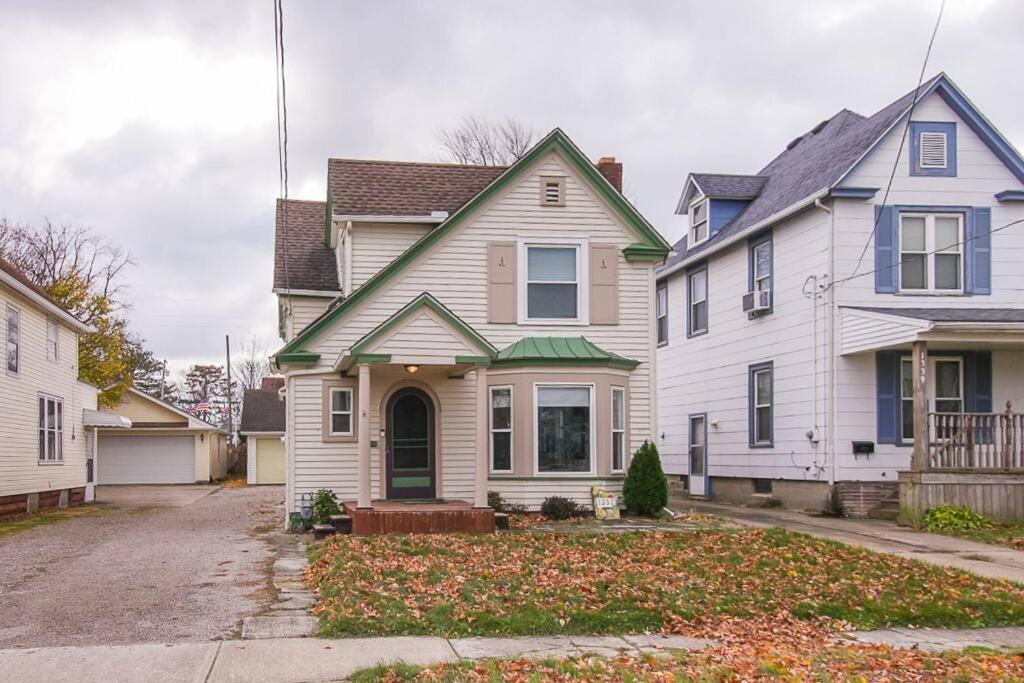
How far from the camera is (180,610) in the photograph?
980 cm

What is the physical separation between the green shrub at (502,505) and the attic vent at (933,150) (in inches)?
392

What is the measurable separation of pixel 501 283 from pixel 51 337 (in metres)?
13.5

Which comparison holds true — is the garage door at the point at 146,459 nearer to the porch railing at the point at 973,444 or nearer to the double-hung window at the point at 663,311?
the double-hung window at the point at 663,311

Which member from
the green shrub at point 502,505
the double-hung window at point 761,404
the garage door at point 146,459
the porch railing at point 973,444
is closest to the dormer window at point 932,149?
the porch railing at point 973,444

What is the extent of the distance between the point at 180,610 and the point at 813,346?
13535 mm

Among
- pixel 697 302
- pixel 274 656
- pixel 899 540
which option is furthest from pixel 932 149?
pixel 274 656

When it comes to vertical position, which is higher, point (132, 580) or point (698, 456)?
point (698, 456)

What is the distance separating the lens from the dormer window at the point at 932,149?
64.3 feet

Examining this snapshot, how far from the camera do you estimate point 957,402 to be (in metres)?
19.3

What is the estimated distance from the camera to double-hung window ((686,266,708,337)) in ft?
82.1

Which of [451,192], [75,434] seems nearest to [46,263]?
[75,434]

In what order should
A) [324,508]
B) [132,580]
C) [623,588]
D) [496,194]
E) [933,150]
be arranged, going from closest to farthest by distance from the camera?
[623,588]
[132,580]
[324,508]
[496,194]
[933,150]

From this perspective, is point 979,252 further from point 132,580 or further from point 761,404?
point 132,580

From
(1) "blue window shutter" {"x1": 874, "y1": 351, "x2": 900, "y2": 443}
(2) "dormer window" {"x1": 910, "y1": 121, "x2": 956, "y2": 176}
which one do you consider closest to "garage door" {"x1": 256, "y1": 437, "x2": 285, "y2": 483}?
(1) "blue window shutter" {"x1": 874, "y1": 351, "x2": 900, "y2": 443}
